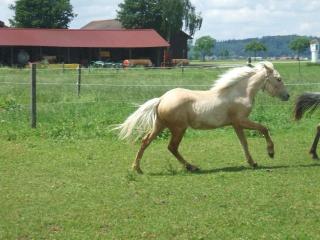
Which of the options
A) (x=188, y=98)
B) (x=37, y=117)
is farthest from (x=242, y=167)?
(x=37, y=117)

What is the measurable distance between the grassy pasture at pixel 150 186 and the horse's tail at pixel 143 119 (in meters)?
0.58

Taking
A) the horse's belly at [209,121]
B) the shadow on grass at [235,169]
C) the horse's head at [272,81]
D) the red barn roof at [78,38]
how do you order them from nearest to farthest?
the shadow on grass at [235,169] → the horse's belly at [209,121] → the horse's head at [272,81] → the red barn roof at [78,38]

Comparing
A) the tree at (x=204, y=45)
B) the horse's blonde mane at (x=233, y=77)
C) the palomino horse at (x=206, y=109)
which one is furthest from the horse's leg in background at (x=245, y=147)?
the tree at (x=204, y=45)

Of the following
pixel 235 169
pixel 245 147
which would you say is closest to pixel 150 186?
pixel 235 169

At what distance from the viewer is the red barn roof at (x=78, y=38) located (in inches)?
1966

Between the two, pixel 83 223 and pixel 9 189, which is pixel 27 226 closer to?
pixel 83 223

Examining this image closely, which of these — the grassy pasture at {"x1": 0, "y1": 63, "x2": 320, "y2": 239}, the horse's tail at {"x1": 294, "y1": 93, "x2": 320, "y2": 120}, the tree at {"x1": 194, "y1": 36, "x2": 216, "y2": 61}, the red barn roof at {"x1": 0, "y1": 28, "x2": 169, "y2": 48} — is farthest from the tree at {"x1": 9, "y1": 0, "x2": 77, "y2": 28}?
the horse's tail at {"x1": 294, "y1": 93, "x2": 320, "y2": 120}

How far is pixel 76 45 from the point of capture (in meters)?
51.6

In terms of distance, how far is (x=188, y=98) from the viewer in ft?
27.7

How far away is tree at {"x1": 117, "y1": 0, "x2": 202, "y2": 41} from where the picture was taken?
76.1 metres

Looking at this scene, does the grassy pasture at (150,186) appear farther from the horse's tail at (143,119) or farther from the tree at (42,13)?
the tree at (42,13)

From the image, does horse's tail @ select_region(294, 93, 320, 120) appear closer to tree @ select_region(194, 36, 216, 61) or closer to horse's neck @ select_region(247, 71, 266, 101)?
horse's neck @ select_region(247, 71, 266, 101)

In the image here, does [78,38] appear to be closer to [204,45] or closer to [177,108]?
[177,108]

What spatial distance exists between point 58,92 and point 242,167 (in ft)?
38.3
